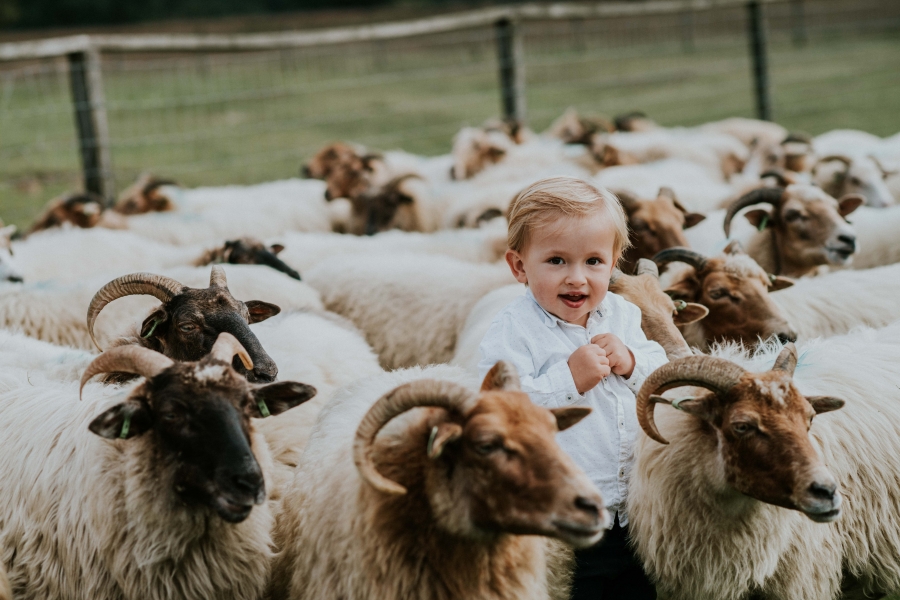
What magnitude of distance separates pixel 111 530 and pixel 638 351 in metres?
1.96

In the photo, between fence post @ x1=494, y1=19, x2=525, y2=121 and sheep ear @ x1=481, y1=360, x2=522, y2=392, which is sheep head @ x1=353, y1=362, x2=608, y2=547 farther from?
fence post @ x1=494, y1=19, x2=525, y2=121

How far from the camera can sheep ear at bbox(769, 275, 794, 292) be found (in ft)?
16.8

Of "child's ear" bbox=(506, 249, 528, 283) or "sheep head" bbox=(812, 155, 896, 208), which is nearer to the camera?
"child's ear" bbox=(506, 249, 528, 283)

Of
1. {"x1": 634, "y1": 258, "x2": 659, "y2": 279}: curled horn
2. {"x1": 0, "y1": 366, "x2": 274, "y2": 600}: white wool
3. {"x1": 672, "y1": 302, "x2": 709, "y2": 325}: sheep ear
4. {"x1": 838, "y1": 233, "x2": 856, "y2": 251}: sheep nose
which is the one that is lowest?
{"x1": 0, "y1": 366, "x2": 274, "y2": 600}: white wool

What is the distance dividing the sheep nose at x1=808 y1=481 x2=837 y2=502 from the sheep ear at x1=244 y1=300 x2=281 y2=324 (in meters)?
2.61

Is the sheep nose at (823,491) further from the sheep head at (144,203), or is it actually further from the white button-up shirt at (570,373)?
the sheep head at (144,203)

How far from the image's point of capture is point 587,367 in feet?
11.0

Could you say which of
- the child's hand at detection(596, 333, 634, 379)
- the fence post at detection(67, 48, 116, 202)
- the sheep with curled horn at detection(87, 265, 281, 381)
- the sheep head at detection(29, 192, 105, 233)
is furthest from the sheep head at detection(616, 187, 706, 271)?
the fence post at detection(67, 48, 116, 202)

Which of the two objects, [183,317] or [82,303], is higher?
[183,317]

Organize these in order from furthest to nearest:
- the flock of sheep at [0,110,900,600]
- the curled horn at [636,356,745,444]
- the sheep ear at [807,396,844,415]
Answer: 1. the sheep ear at [807,396,844,415]
2. the curled horn at [636,356,745,444]
3. the flock of sheep at [0,110,900,600]

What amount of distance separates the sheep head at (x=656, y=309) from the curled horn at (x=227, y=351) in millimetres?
1605

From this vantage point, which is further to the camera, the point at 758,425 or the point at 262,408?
the point at 262,408

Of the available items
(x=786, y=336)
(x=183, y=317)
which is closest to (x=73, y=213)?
(x=183, y=317)

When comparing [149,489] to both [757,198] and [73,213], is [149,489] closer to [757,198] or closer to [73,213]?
[757,198]
